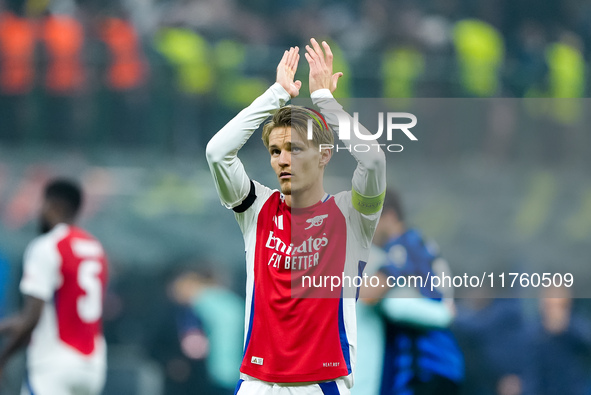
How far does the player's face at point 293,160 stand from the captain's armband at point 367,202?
213mm

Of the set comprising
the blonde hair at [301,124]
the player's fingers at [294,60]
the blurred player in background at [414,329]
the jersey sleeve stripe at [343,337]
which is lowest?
the jersey sleeve stripe at [343,337]

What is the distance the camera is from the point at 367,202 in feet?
12.9

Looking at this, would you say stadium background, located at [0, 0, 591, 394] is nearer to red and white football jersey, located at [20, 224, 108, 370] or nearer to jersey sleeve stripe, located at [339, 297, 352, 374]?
red and white football jersey, located at [20, 224, 108, 370]

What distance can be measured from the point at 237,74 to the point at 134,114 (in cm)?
117

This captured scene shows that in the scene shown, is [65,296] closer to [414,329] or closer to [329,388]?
[414,329]

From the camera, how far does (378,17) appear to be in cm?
1230

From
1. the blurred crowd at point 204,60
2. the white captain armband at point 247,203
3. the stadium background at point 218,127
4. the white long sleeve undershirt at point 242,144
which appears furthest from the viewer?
the blurred crowd at point 204,60

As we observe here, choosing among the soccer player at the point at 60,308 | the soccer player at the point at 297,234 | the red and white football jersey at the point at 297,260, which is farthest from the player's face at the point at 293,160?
the soccer player at the point at 60,308

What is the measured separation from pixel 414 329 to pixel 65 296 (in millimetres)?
2220

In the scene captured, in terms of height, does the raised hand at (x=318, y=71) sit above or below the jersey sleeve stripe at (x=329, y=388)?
above

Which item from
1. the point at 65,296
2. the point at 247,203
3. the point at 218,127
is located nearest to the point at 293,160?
the point at 247,203

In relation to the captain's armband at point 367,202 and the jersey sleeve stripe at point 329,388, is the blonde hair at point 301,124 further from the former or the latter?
the jersey sleeve stripe at point 329,388

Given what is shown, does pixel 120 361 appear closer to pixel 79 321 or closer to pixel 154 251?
pixel 154 251

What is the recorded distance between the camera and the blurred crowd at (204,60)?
9.81m
